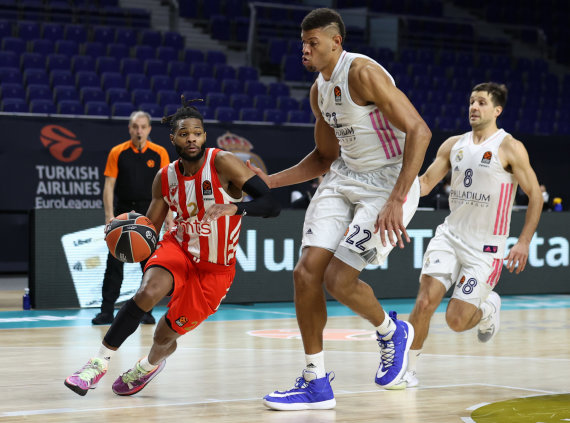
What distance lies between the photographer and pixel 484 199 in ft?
20.6

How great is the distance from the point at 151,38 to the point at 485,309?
1284 centimetres

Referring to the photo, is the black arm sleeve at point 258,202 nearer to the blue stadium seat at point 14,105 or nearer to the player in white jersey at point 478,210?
the player in white jersey at point 478,210

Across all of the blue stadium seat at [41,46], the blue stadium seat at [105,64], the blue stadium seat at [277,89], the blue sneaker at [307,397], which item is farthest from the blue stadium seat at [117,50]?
the blue sneaker at [307,397]

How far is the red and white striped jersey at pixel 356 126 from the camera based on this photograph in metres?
4.94

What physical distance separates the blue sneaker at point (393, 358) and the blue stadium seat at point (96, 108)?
1064 centimetres

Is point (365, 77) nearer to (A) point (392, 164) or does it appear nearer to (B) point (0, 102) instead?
(A) point (392, 164)

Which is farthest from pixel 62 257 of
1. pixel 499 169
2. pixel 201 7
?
pixel 201 7

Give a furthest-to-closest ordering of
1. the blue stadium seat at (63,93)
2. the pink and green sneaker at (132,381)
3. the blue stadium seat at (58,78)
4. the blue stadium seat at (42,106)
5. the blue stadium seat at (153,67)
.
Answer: the blue stadium seat at (153,67), the blue stadium seat at (58,78), the blue stadium seat at (63,93), the blue stadium seat at (42,106), the pink and green sneaker at (132,381)

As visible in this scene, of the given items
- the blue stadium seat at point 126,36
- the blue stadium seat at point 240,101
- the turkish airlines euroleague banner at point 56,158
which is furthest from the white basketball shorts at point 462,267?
the blue stadium seat at point 126,36

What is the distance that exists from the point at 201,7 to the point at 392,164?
16.4 metres

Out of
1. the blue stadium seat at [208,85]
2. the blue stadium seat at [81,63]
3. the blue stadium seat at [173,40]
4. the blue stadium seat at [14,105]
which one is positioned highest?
the blue stadium seat at [173,40]

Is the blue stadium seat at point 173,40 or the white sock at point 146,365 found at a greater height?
the blue stadium seat at point 173,40

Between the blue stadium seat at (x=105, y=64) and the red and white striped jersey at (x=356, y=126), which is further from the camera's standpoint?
the blue stadium seat at (x=105, y=64)

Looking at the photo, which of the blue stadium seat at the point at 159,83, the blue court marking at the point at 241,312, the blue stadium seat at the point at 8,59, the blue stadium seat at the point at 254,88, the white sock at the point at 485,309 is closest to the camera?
the white sock at the point at 485,309
